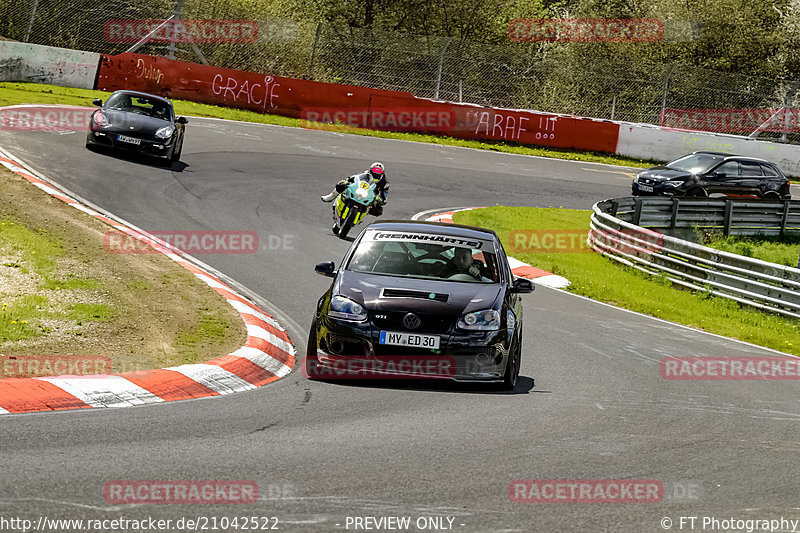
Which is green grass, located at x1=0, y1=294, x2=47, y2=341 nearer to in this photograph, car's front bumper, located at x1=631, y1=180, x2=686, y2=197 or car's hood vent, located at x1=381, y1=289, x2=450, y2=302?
car's hood vent, located at x1=381, y1=289, x2=450, y2=302

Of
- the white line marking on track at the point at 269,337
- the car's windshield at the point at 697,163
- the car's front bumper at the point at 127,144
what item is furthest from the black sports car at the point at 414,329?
the car's windshield at the point at 697,163

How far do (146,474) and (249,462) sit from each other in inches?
25.5

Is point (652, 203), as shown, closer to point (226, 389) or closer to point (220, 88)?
point (220, 88)

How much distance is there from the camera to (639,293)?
18062mm

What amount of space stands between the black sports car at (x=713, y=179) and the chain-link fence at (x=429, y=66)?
942 centimetres

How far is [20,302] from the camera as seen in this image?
9523 mm

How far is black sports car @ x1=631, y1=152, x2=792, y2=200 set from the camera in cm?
2684

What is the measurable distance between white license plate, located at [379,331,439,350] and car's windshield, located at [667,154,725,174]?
68.1 feet

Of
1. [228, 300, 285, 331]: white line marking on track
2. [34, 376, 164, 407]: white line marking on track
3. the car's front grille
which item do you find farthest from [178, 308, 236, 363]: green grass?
the car's front grille

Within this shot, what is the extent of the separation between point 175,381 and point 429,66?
29.2 metres

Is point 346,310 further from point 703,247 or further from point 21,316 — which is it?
point 703,247

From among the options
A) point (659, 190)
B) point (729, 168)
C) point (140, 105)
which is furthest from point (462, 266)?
point (729, 168)

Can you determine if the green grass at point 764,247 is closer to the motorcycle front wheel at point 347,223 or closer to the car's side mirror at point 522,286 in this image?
the motorcycle front wheel at point 347,223

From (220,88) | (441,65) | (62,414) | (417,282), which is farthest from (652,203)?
(62,414)
